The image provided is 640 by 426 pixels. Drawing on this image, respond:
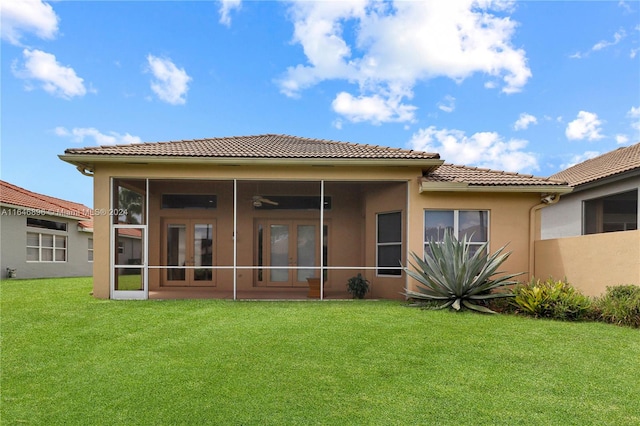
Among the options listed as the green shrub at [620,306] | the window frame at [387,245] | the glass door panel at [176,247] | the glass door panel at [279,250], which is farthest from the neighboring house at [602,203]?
the glass door panel at [176,247]

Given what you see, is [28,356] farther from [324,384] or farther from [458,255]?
[458,255]

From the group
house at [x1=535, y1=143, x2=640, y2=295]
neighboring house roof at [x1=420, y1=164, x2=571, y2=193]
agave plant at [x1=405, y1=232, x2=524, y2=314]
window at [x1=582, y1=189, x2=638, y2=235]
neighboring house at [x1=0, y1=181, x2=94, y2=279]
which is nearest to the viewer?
house at [x1=535, y1=143, x2=640, y2=295]

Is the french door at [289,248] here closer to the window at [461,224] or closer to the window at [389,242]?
the window at [389,242]

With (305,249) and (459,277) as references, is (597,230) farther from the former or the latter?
(305,249)

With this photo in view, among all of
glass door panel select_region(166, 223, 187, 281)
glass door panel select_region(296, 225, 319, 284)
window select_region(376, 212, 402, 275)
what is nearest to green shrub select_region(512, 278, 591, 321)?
window select_region(376, 212, 402, 275)

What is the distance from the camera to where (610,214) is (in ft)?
43.3

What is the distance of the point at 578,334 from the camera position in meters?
6.58

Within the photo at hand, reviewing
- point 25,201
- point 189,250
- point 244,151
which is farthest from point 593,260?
point 25,201

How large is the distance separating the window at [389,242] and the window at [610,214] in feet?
23.9

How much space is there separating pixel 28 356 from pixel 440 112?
14.5m

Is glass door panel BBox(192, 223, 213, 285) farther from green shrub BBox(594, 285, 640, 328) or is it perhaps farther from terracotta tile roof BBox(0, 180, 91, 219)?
green shrub BBox(594, 285, 640, 328)

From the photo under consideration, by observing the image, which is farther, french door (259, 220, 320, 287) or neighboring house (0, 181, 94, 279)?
neighboring house (0, 181, 94, 279)

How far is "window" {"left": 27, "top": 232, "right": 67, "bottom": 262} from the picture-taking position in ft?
59.1

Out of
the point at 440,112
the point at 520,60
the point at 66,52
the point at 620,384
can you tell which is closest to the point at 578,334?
the point at 620,384
